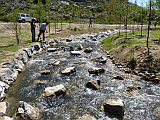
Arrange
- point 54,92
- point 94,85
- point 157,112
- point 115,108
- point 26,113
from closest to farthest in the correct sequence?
1. point 26,113
2. point 115,108
3. point 157,112
4. point 54,92
5. point 94,85

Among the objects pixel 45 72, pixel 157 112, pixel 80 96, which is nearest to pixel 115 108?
pixel 157 112

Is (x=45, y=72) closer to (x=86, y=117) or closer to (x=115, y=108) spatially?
(x=86, y=117)

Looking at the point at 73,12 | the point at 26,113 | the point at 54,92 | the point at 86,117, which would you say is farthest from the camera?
the point at 73,12

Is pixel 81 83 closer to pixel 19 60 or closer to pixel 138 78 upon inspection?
pixel 138 78

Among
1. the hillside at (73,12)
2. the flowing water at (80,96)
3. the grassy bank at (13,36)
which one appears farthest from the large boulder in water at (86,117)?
the hillside at (73,12)

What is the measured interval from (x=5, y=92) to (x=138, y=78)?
8.51 meters

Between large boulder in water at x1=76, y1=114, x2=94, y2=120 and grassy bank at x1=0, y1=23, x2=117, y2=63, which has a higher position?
grassy bank at x1=0, y1=23, x2=117, y2=63

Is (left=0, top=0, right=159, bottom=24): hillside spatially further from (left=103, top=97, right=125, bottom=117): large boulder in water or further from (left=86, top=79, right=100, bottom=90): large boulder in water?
(left=103, top=97, right=125, bottom=117): large boulder in water

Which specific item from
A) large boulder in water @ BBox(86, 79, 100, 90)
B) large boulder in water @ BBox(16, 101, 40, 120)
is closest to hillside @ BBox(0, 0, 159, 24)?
large boulder in water @ BBox(86, 79, 100, 90)

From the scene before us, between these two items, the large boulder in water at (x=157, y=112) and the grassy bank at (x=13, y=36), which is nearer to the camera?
the large boulder in water at (x=157, y=112)

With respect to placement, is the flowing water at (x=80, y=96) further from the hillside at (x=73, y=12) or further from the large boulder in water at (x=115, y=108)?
the hillside at (x=73, y=12)

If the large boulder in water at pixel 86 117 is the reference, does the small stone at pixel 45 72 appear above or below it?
above

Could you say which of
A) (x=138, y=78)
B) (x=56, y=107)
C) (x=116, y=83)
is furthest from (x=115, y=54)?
(x=56, y=107)

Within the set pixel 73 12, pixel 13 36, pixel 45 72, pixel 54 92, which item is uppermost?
pixel 73 12
